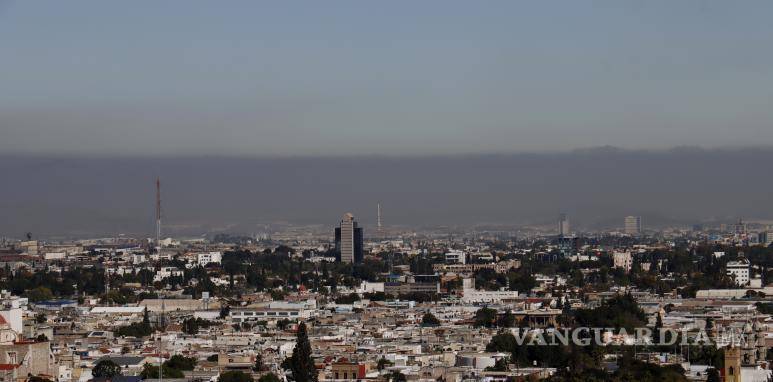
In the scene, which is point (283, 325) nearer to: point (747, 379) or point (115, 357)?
point (115, 357)

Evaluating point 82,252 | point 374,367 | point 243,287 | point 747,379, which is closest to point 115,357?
point 374,367

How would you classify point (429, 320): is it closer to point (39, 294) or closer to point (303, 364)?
point (39, 294)

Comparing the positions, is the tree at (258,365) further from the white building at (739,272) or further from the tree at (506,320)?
the white building at (739,272)

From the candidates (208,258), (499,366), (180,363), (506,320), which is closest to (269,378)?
(180,363)

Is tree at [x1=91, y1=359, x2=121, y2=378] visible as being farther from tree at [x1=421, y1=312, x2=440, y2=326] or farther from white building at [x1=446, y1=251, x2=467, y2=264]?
white building at [x1=446, y1=251, x2=467, y2=264]

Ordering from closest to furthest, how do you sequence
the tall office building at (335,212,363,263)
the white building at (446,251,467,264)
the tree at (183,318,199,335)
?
the tree at (183,318,199,335) → the white building at (446,251,467,264) → the tall office building at (335,212,363,263)

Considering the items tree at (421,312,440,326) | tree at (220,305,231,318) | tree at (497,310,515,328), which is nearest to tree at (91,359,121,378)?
tree at (421,312,440,326)

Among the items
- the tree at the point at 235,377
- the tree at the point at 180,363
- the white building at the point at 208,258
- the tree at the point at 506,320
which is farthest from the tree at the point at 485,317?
the white building at the point at 208,258
